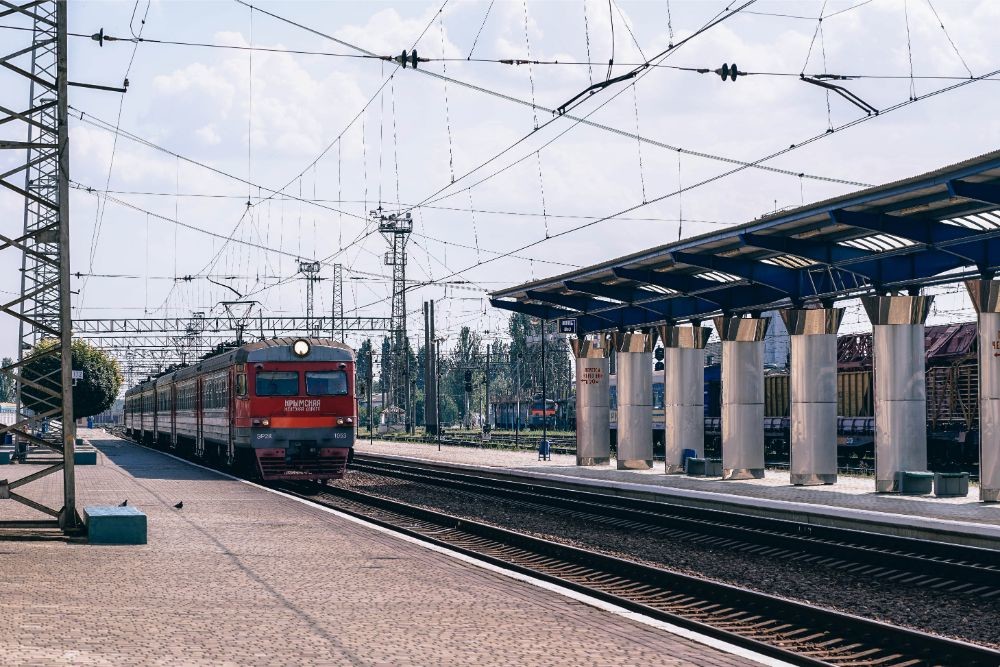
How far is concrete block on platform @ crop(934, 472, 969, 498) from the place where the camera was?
2414 cm

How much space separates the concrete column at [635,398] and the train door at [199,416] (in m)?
12.1

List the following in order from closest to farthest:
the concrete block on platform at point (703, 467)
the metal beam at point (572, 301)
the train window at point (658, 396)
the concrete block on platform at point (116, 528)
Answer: the concrete block on platform at point (116, 528) < the concrete block on platform at point (703, 467) < the metal beam at point (572, 301) < the train window at point (658, 396)

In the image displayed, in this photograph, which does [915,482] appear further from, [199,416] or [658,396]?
[658,396]

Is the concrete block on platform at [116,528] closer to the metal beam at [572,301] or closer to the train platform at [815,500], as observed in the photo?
the train platform at [815,500]

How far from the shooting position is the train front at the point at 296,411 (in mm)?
27797

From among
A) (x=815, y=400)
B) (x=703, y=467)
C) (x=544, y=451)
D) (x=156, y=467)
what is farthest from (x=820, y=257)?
(x=156, y=467)

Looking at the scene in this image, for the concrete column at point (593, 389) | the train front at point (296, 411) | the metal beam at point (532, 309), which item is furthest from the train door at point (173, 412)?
the train front at point (296, 411)

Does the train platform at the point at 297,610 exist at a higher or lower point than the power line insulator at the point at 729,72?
lower

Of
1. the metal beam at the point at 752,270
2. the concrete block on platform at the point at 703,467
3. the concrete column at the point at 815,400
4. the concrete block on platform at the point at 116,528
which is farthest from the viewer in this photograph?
the concrete block on platform at the point at 703,467

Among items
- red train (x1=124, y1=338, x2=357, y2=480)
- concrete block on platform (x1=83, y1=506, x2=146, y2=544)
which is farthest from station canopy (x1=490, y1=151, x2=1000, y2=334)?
concrete block on platform (x1=83, y1=506, x2=146, y2=544)

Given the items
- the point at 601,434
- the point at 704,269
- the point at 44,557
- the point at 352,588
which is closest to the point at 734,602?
the point at 352,588

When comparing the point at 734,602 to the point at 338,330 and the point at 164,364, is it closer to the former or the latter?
the point at 338,330

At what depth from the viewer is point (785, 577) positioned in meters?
14.8

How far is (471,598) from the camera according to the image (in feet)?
38.8
